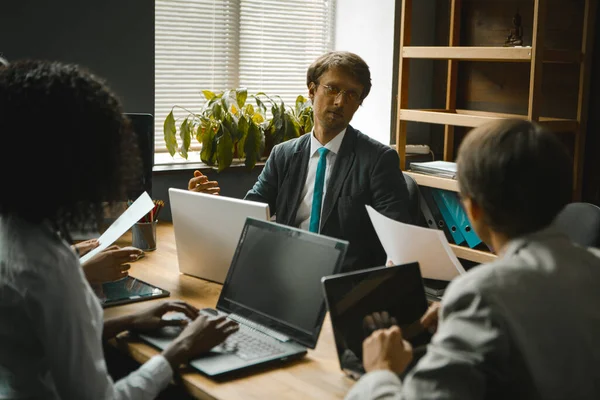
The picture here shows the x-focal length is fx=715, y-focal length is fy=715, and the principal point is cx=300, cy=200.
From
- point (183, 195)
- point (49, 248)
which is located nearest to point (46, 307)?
point (49, 248)

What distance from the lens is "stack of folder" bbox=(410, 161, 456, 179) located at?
3.17 meters

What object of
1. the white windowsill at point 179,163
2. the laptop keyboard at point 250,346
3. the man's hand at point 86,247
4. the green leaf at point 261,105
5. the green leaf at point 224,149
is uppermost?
the green leaf at point 261,105

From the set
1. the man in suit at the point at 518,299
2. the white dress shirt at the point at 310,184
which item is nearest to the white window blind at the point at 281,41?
the white dress shirt at the point at 310,184

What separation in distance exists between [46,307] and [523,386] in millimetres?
788

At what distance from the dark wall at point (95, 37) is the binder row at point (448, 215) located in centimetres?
133

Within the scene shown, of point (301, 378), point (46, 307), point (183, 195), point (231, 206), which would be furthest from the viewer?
point (183, 195)

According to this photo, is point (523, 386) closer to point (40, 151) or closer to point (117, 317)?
point (40, 151)

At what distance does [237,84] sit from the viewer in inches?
149

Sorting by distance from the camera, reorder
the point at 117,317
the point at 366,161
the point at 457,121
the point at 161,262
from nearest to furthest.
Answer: the point at 117,317 < the point at 161,262 < the point at 366,161 < the point at 457,121

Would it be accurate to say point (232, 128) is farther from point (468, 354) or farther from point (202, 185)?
point (468, 354)

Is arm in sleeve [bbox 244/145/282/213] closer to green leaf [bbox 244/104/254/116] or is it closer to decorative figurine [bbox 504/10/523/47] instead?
green leaf [bbox 244/104/254/116]

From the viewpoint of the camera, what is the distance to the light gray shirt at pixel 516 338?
100cm

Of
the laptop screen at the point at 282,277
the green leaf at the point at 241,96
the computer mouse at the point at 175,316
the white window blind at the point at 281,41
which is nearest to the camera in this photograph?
the laptop screen at the point at 282,277

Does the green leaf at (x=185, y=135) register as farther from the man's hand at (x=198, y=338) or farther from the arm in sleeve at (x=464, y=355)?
the arm in sleeve at (x=464, y=355)
